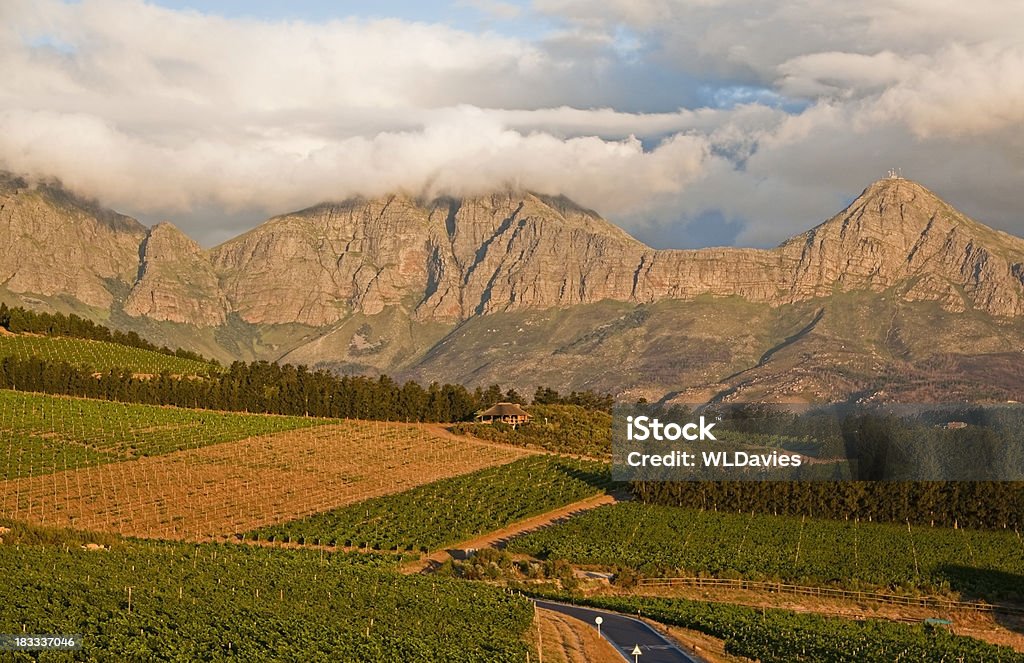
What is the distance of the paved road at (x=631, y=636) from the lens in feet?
180

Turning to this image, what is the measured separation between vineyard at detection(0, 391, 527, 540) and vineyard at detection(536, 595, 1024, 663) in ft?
131

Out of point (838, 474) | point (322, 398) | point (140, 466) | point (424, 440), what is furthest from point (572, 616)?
point (322, 398)

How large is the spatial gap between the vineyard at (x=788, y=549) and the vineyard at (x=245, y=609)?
2091 cm

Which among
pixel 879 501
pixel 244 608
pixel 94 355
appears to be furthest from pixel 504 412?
pixel 244 608

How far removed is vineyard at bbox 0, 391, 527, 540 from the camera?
95.3 m

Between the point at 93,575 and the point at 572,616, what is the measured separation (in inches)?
1065

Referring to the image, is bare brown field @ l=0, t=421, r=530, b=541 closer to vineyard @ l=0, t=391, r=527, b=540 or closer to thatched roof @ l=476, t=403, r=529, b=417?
vineyard @ l=0, t=391, r=527, b=540

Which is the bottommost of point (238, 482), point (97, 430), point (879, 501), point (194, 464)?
point (238, 482)

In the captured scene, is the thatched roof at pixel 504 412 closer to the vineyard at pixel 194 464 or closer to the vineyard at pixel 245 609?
the vineyard at pixel 194 464

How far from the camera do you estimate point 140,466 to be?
11331cm

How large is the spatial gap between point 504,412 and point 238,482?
2370 inches

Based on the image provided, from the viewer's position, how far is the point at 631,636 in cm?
5994

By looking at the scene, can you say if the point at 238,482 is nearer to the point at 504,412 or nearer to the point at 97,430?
the point at 97,430

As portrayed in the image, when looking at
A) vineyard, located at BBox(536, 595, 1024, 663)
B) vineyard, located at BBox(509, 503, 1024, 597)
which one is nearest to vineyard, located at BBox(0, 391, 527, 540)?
vineyard, located at BBox(509, 503, 1024, 597)
